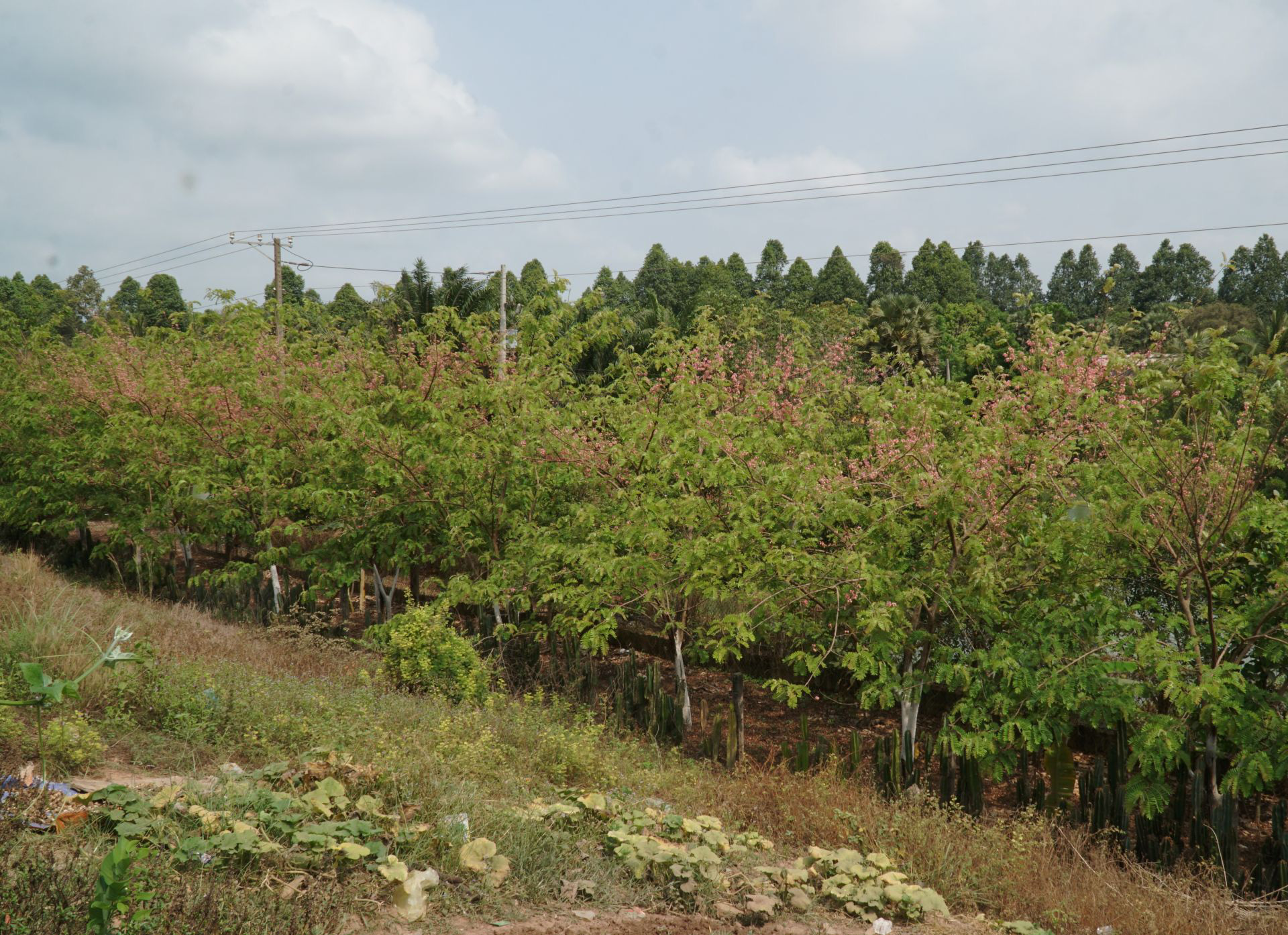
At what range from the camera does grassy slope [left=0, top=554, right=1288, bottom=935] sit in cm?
469

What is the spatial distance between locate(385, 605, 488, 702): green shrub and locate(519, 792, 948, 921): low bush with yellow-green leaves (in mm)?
3171

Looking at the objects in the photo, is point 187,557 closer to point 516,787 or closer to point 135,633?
point 135,633

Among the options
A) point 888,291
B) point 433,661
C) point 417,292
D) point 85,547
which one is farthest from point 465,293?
point 888,291

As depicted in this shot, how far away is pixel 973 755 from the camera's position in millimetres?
6891

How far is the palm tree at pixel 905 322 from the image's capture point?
33.0 m

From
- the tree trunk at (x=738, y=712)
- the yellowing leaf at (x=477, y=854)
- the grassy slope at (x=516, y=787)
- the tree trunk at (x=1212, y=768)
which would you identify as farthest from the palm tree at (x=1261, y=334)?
the yellowing leaf at (x=477, y=854)

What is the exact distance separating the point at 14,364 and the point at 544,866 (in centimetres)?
1758

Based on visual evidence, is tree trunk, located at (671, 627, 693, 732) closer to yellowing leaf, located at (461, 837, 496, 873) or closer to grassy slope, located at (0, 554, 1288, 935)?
grassy slope, located at (0, 554, 1288, 935)

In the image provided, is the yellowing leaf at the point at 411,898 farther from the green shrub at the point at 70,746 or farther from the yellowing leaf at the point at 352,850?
the green shrub at the point at 70,746

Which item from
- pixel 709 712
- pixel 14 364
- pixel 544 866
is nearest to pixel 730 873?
pixel 544 866

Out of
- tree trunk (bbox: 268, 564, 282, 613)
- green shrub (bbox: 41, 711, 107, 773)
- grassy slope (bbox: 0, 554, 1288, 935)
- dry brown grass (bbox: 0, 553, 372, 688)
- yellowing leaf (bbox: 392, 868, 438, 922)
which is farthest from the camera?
tree trunk (bbox: 268, 564, 282, 613)

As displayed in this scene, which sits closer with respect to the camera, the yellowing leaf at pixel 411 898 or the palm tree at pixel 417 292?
the yellowing leaf at pixel 411 898

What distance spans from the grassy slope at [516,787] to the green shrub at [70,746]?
11.9 inches

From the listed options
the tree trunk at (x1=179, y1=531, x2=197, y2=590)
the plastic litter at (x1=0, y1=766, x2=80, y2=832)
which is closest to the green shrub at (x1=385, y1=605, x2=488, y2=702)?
the plastic litter at (x1=0, y1=766, x2=80, y2=832)
